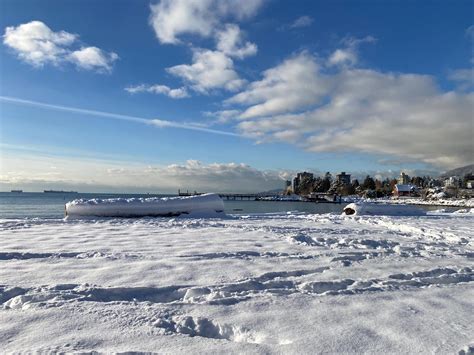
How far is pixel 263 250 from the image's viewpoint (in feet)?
23.3

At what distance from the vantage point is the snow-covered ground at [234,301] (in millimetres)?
2910

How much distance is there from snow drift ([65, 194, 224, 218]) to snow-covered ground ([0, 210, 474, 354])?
10.2 meters

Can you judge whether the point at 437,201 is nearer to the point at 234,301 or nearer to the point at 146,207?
the point at 146,207

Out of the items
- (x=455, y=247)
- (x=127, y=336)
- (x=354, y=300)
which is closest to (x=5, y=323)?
(x=127, y=336)

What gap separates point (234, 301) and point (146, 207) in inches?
567

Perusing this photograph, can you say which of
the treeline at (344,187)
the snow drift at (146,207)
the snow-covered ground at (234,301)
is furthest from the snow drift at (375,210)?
the treeline at (344,187)

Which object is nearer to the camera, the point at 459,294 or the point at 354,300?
the point at 354,300

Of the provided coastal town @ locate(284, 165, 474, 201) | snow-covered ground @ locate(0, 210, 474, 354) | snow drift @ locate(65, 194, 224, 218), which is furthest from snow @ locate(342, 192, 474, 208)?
snow-covered ground @ locate(0, 210, 474, 354)

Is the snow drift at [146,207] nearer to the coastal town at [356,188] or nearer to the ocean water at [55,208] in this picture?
the ocean water at [55,208]

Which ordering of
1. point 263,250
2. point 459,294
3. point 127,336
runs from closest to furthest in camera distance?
point 127,336
point 459,294
point 263,250

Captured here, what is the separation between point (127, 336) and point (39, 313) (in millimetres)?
1134

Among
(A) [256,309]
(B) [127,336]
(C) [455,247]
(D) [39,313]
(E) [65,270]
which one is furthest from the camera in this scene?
(C) [455,247]

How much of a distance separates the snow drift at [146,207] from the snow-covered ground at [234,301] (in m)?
10.2

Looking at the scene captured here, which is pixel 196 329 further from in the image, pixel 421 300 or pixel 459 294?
pixel 459 294
